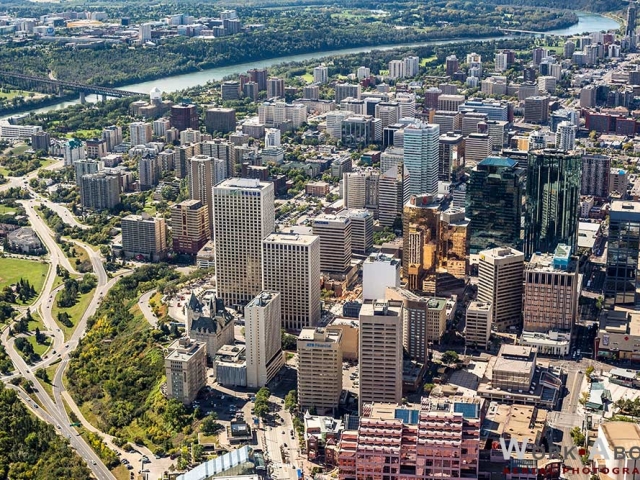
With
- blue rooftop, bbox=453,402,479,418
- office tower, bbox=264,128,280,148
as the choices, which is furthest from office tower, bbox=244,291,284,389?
office tower, bbox=264,128,280,148

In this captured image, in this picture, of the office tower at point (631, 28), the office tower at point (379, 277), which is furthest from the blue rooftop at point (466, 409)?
the office tower at point (631, 28)

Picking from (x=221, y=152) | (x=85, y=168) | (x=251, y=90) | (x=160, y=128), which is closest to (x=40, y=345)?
(x=221, y=152)

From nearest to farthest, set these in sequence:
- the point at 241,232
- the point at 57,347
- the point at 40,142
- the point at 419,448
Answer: the point at 419,448
the point at 57,347
the point at 241,232
the point at 40,142

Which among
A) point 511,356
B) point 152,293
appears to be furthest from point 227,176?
point 511,356

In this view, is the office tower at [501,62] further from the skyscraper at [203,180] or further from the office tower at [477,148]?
the skyscraper at [203,180]

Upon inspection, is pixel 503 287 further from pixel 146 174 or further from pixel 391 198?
pixel 146 174

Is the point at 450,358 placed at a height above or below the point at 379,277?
below

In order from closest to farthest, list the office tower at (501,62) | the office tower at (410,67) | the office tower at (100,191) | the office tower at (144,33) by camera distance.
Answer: the office tower at (100,191)
the office tower at (410,67)
the office tower at (501,62)
the office tower at (144,33)
